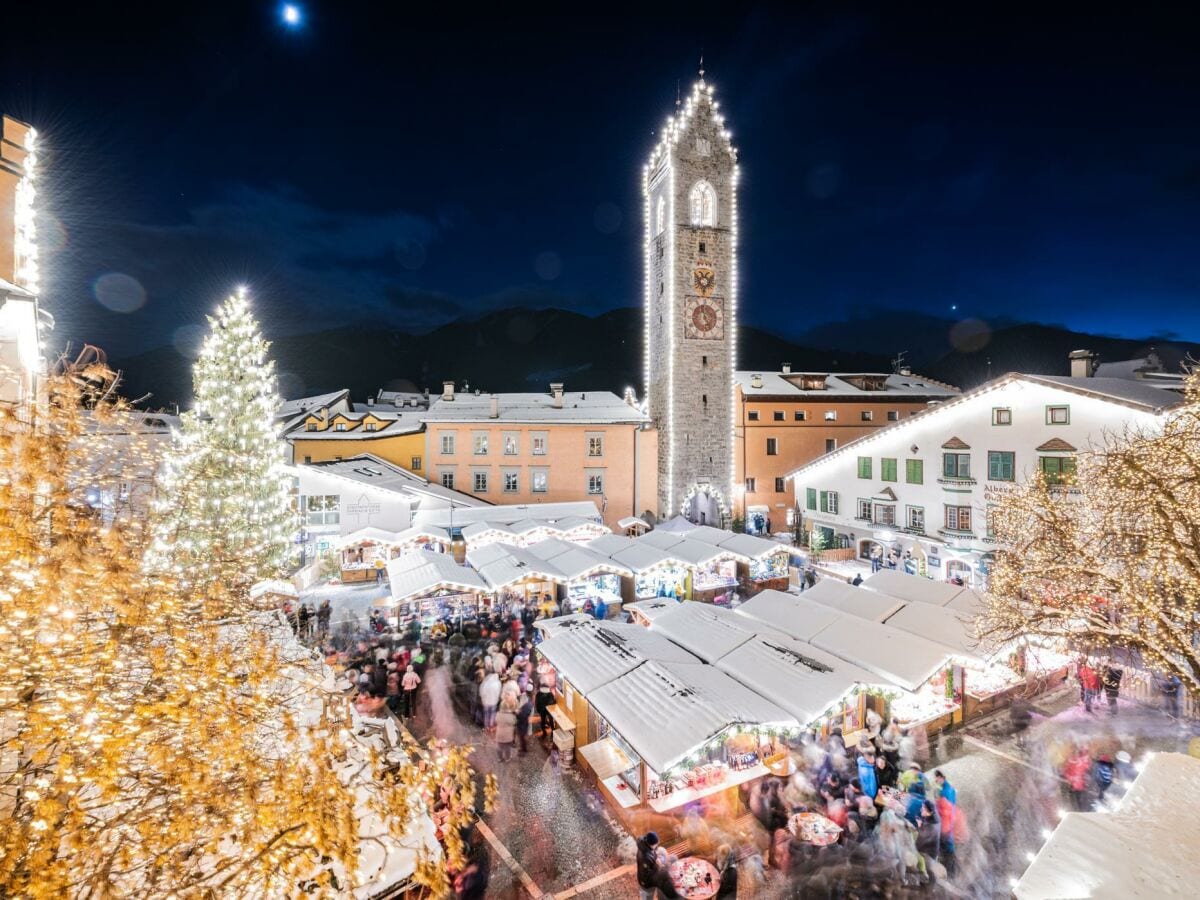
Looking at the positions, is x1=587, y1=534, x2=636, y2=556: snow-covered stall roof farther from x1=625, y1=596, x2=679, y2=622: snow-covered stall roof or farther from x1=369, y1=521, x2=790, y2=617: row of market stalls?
x1=625, y1=596, x2=679, y2=622: snow-covered stall roof

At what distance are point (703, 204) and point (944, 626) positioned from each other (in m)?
27.7

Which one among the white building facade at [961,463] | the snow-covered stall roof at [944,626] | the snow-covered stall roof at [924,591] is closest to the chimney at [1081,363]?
the white building facade at [961,463]

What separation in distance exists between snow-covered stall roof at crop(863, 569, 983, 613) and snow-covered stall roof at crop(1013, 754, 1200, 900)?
7.97 m

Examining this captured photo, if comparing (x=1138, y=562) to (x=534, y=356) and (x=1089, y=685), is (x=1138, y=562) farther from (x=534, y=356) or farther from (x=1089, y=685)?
(x=534, y=356)

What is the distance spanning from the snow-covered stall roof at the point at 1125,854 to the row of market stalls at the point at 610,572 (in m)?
11.9

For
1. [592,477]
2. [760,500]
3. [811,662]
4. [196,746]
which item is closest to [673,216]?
[592,477]

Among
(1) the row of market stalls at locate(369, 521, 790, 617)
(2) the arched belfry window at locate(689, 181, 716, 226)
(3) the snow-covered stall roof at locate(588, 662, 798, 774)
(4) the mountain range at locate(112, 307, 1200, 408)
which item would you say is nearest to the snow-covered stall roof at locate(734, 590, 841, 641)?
(3) the snow-covered stall roof at locate(588, 662, 798, 774)

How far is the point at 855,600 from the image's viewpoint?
14586 mm

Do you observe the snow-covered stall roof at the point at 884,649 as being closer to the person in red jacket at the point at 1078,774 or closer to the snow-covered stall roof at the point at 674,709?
the person in red jacket at the point at 1078,774

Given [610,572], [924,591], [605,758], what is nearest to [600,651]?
[605,758]

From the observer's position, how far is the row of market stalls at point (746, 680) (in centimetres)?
866

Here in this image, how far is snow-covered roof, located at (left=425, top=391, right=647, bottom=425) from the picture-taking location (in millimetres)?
Answer: 31859

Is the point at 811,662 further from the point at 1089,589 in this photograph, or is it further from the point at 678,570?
the point at 678,570

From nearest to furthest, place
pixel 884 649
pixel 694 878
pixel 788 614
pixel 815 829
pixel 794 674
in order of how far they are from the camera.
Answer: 1. pixel 694 878
2. pixel 815 829
3. pixel 794 674
4. pixel 884 649
5. pixel 788 614
